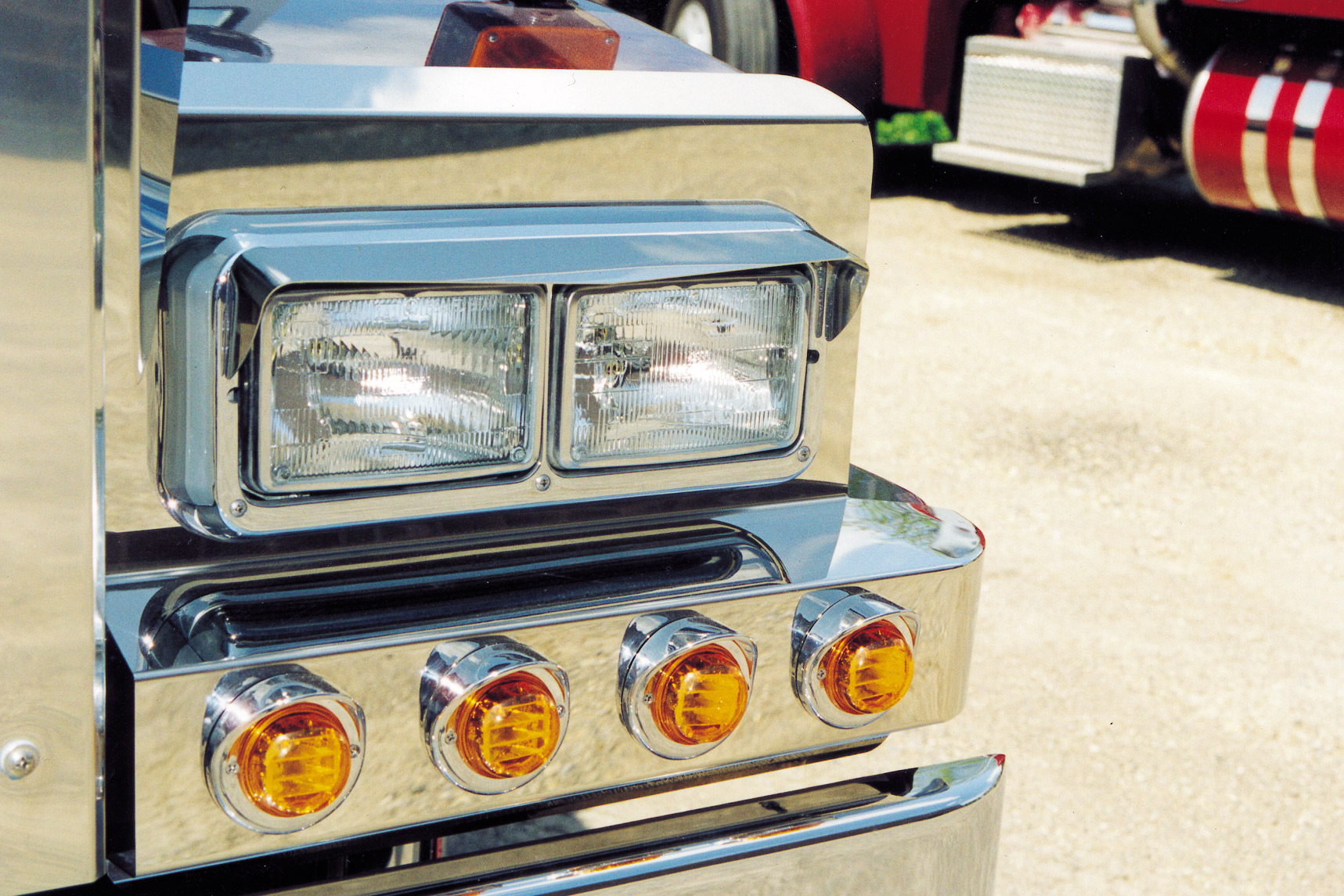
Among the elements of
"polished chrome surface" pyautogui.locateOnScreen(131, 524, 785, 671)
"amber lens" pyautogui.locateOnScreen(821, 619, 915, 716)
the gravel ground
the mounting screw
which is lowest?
the gravel ground

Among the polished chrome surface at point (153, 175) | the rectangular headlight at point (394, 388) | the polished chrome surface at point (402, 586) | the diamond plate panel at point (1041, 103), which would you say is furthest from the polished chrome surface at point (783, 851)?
the diamond plate panel at point (1041, 103)

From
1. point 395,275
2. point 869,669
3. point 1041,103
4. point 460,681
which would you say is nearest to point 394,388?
point 395,275

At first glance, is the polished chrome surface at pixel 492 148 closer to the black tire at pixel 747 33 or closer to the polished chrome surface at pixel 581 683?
the polished chrome surface at pixel 581 683

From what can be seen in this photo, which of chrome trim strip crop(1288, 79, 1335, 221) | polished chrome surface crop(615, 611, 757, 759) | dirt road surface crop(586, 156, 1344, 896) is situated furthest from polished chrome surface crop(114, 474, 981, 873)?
chrome trim strip crop(1288, 79, 1335, 221)

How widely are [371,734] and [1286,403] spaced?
3.94 metres

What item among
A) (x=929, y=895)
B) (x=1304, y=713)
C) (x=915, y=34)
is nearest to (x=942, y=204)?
(x=915, y=34)

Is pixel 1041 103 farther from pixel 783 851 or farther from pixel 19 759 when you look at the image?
pixel 19 759

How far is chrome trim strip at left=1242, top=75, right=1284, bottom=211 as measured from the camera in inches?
208

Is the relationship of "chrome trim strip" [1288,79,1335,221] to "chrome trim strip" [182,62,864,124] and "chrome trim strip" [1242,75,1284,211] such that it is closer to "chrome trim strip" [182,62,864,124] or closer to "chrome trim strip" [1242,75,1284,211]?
"chrome trim strip" [1242,75,1284,211]

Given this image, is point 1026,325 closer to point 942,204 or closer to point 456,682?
point 942,204

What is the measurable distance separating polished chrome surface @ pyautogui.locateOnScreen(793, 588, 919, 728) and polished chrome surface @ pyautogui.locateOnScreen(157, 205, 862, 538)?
14 centimetres

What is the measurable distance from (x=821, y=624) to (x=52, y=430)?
599 mm

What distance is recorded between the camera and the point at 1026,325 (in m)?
5.04

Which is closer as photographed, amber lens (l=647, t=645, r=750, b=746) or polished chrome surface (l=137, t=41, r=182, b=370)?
polished chrome surface (l=137, t=41, r=182, b=370)
